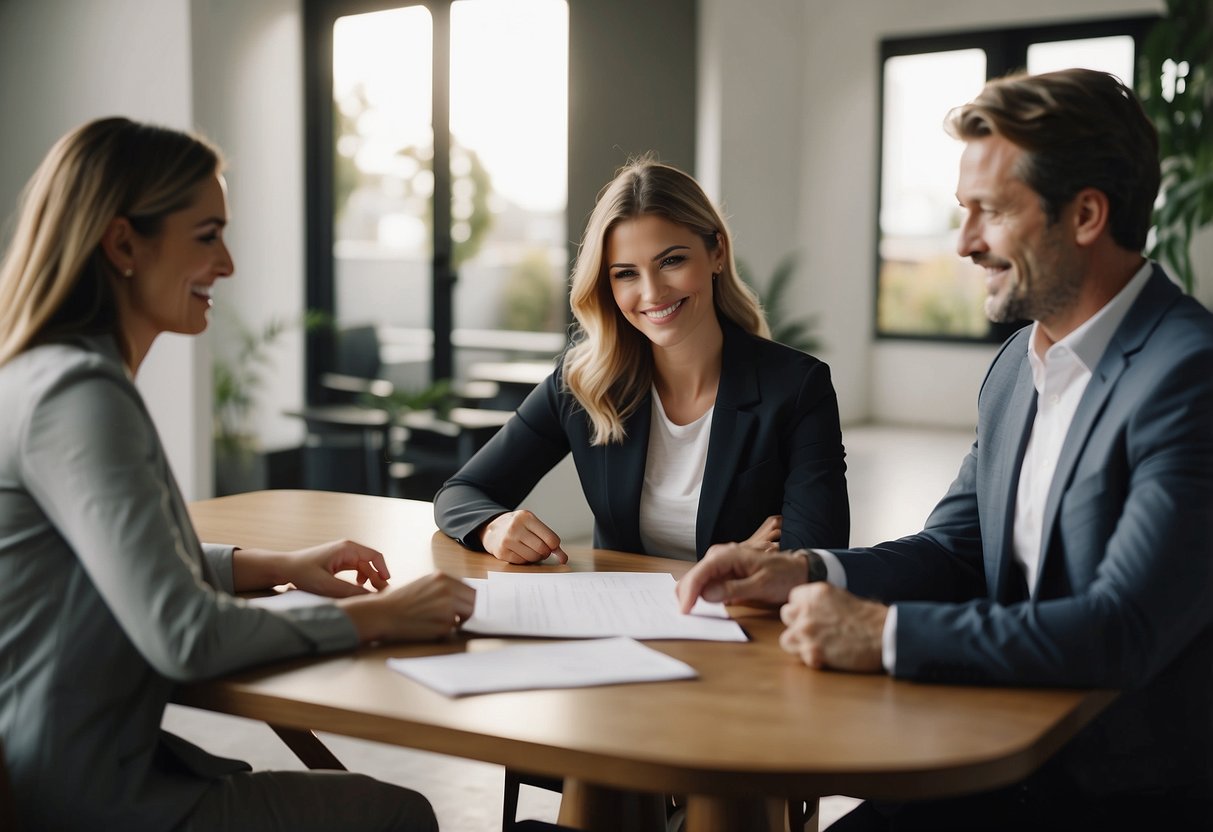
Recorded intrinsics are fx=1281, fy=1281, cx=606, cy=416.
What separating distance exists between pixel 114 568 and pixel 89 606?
3.4 inches

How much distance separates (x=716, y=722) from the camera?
4.25ft

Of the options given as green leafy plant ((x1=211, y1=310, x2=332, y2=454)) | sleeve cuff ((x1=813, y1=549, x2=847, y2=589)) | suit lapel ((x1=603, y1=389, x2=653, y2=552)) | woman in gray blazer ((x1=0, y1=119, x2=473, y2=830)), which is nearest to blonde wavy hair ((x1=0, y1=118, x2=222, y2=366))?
woman in gray blazer ((x1=0, y1=119, x2=473, y2=830))

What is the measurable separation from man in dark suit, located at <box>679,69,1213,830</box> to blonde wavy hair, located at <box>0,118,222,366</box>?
83cm

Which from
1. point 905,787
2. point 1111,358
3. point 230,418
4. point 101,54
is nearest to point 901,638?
point 905,787

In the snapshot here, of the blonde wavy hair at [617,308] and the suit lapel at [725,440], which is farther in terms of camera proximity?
the blonde wavy hair at [617,308]

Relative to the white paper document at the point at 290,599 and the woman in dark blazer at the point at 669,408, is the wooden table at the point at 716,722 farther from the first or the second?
the woman in dark blazer at the point at 669,408

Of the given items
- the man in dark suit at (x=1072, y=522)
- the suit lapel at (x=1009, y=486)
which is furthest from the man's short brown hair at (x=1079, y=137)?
the suit lapel at (x=1009, y=486)

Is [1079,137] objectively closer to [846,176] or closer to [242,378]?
[242,378]

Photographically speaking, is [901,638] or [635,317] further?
[635,317]

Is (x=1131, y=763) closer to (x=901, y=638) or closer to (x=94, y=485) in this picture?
(x=901, y=638)

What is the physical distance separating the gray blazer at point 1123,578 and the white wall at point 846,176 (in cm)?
735

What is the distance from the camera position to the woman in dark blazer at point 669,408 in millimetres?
2338

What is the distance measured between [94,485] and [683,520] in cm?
125

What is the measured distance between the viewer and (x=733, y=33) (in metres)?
8.10
